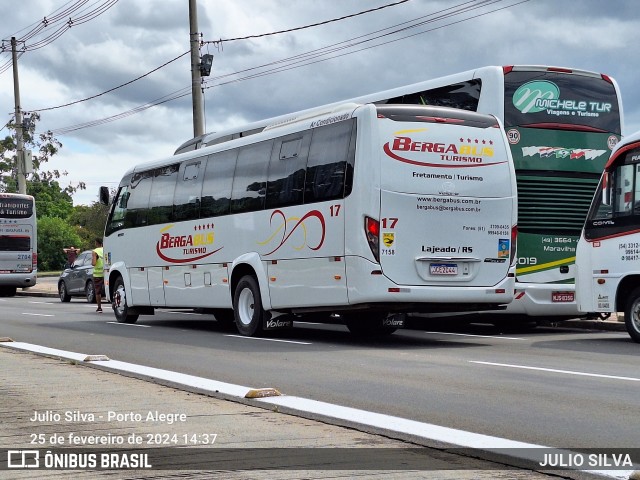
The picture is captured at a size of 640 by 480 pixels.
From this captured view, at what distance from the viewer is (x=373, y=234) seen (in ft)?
47.2

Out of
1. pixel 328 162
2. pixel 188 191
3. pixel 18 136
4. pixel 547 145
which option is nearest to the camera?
pixel 328 162

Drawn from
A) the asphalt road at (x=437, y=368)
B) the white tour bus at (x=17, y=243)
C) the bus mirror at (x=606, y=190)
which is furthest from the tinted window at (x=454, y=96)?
the white tour bus at (x=17, y=243)

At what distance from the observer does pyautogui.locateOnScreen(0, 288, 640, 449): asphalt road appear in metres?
8.35

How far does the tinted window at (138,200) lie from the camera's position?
20.9 meters

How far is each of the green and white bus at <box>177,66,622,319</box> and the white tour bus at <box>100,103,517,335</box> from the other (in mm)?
1519

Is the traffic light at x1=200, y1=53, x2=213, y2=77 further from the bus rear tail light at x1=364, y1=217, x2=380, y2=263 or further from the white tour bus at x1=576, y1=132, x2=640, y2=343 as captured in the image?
the bus rear tail light at x1=364, y1=217, x2=380, y2=263

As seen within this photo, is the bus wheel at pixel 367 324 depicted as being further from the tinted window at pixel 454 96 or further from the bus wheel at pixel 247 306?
the tinted window at pixel 454 96

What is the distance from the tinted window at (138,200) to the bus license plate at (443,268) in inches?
309

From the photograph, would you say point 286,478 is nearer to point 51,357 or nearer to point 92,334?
point 51,357

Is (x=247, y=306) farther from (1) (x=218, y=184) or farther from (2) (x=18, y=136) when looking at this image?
(2) (x=18, y=136)

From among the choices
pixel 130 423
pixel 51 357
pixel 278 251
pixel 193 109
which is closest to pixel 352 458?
pixel 130 423

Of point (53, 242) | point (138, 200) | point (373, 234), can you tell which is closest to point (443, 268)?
point (373, 234)

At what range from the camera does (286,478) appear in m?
6.12

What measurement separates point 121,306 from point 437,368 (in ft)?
36.1
